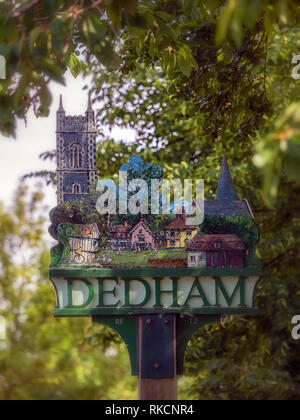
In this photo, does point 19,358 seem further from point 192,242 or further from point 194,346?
point 192,242

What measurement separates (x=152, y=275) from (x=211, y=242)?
1.64ft

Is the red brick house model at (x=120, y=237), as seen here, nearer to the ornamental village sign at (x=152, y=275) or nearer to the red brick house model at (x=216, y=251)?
the ornamental village sign at (x=152, y=275)

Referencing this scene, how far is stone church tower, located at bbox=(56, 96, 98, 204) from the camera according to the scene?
221 inches

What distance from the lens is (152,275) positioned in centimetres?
543

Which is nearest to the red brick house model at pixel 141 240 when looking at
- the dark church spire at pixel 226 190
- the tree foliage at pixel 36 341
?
the dark church spire at pixel 226 190

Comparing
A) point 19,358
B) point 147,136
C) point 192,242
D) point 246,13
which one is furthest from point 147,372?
point 19,358

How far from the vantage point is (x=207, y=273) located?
545cm

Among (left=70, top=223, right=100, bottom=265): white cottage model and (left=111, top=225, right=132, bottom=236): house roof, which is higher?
(left=111, top=225, right=132, bottom=236): house roof

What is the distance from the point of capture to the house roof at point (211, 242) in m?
5.42

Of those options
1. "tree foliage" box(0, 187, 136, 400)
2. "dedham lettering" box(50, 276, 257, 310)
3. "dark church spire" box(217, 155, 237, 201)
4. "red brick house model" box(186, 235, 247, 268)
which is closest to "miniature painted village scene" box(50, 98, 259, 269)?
"red brick house model" box(186, 235, 247, 268)

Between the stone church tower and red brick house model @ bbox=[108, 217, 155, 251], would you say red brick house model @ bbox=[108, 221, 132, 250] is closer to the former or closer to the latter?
red brick house model @ bbox=[108, 217, 155, 251]

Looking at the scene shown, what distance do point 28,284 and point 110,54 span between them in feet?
50.3

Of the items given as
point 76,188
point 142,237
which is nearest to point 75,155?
point 76,188

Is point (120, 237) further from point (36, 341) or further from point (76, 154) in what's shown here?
point (36, 341)
